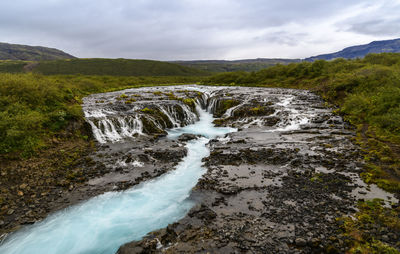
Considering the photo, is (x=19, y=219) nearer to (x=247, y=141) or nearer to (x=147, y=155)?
(x=147, y=155)

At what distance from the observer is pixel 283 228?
302 inches

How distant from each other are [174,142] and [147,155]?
3.77 meters

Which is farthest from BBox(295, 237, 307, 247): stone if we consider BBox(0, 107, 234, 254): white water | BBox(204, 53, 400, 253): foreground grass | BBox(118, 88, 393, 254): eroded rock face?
BBox(0, 107, 234, 254): white water

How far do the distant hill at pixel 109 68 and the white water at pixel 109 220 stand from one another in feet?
443

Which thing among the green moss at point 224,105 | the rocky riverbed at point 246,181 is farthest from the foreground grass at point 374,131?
the green moss at point 224,105

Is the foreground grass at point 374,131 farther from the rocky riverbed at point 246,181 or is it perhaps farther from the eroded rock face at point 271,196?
the eroded rock face at point 271,196

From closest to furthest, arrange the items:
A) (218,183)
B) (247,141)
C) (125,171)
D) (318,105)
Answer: (218,183) < (125,171) < (247,141) < (318,105)

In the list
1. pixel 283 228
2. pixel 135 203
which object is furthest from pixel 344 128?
pixel 135 203

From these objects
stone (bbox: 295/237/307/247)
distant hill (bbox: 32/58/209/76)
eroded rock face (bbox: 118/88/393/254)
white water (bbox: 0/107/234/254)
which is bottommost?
white water (bbox: 0/107/234/254)

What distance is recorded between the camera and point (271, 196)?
9945mm

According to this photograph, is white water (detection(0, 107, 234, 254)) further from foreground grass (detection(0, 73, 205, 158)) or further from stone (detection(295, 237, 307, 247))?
foreground grass (detection(0, 73, 205, 158))

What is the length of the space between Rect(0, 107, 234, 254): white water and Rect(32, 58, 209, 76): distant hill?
135m

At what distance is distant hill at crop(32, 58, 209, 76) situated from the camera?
125 m

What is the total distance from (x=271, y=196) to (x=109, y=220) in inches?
307
